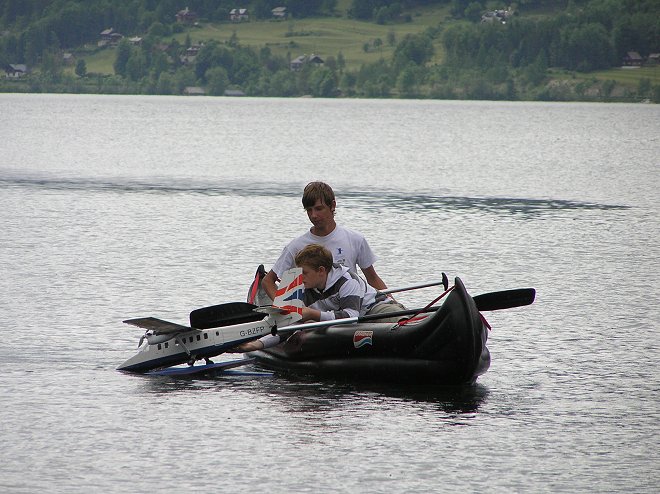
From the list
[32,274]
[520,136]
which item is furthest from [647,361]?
[520,136]

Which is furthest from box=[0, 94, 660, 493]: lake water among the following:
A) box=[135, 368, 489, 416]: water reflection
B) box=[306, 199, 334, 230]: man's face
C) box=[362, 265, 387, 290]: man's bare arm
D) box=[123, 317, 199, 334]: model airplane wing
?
box=[306, 199, 334, 230]: man's face

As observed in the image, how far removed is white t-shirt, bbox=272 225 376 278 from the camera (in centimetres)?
1444

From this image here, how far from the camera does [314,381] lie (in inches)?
553

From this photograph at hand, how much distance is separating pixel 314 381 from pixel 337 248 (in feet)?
4.87

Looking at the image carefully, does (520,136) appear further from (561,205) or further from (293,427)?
(293,427)

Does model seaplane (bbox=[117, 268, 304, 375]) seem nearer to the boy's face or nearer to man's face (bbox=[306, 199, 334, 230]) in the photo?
the boy's face

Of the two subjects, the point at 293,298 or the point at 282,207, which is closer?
Result: the point at 293,298

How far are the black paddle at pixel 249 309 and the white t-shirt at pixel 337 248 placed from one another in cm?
58

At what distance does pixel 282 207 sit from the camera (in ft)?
130

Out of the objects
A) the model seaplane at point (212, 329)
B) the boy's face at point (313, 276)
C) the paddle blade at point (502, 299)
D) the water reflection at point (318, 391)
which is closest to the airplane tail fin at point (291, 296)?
the model seaplane at point (212, 329)

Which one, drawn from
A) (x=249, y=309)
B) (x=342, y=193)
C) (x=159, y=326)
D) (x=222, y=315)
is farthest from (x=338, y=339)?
(x=342, y=193)

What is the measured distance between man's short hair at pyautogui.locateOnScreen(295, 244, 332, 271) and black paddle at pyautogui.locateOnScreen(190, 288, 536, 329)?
28.6 inches

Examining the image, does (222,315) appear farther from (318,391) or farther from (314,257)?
(318,391)

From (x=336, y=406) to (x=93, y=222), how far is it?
21.7 m
